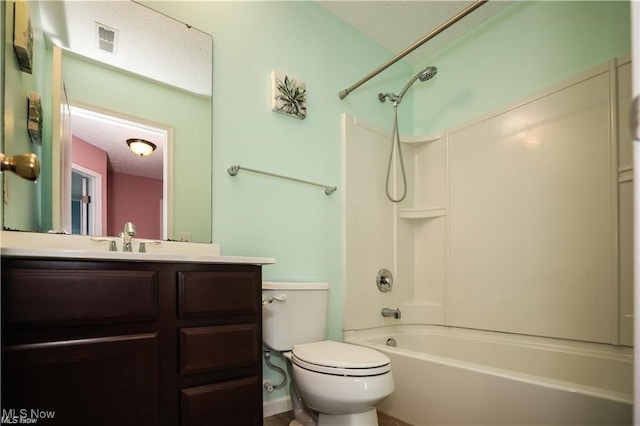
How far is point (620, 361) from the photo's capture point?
5.13 feet

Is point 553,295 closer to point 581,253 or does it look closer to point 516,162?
point 581,253

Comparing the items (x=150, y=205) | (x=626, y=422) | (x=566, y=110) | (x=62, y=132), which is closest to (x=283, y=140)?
(x=150, y=205)

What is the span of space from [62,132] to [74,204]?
279 mm

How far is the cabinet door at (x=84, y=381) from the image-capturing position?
0.81 meters

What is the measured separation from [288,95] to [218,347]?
1360 millimetres

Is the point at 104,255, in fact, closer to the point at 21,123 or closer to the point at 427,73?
the point at 21,123

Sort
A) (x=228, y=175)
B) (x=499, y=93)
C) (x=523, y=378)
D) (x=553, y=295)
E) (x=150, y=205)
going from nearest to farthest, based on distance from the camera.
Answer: (x=523, y=378) < (x=150, y=205) < (x=228, y=175) < (x=553, y=295) < (x=499, y=93)

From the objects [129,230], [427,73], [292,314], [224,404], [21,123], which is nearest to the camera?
[224,404]

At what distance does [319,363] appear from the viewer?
1362 mm

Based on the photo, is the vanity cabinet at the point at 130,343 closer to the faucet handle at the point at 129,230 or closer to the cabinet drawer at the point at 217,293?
the cabinet drawer at the point at 217,293

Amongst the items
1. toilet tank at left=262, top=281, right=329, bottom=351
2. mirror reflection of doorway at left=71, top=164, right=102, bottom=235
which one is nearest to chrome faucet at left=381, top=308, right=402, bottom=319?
toilet tank at left=262, top=281, right=329, bottom=351

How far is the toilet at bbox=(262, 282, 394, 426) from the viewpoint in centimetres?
130

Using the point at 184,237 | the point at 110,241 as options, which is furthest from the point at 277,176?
the point at 110,241

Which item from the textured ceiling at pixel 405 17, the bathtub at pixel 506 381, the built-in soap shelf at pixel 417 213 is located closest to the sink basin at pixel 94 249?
the bathtub at pixel 506 381
